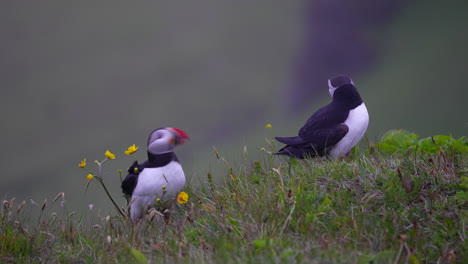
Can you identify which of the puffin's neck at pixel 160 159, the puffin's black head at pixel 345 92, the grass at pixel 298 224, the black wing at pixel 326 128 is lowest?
the grass at pixel 298 224

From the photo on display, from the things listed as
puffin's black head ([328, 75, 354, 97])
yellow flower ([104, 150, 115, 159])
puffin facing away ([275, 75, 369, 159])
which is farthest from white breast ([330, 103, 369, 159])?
yellow flower ([104, 150, 115, 159])

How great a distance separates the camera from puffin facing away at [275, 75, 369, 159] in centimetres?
547

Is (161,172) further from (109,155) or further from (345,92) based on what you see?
(345,92)

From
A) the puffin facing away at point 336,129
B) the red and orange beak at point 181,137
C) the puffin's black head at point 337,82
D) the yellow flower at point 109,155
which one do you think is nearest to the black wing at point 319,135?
the puffin facing away at point 336,129

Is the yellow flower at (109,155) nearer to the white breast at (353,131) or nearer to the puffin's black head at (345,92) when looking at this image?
the white breast at (353,131)

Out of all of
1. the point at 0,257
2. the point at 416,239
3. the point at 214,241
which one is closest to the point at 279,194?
the point at 214,241

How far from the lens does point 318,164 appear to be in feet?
16.8

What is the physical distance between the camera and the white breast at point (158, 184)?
15.6 ft

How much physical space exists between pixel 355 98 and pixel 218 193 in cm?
186

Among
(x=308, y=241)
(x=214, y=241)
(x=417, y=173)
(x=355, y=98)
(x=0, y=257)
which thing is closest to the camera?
(x=308, y=241)

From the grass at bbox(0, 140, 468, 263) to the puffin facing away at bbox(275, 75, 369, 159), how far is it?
1.31 ft

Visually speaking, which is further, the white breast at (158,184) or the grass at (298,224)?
the white breast at (158,184)

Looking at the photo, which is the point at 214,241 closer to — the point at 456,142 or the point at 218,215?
the point at 218,215

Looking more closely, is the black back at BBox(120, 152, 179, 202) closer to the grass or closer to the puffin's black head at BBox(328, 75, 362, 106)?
the grass
